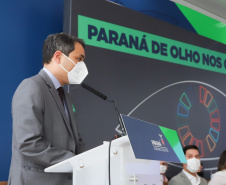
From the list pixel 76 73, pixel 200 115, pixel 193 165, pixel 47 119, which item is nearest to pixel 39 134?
pixel 47 119

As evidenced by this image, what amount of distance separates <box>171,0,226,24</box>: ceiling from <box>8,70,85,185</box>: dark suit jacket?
3.82m

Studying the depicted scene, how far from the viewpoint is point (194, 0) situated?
5.27 metres

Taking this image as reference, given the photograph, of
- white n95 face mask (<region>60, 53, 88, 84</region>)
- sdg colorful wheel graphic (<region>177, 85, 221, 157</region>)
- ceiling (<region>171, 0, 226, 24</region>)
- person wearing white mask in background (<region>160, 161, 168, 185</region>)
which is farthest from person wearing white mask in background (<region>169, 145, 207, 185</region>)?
ceiling (<region>171, 0, 226, 24</region>)

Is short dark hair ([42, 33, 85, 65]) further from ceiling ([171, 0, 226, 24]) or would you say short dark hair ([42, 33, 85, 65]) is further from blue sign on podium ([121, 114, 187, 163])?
ceiling ([171, 0, 226, 24])

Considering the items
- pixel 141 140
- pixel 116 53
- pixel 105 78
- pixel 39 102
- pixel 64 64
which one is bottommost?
pixel 141 140

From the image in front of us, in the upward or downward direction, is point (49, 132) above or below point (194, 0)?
below

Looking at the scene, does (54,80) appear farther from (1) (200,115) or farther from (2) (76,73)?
(1) (200,115)

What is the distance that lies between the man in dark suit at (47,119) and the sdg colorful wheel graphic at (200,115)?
261 centimetres

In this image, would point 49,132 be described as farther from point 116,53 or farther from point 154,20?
point 154,20

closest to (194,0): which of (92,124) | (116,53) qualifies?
(116,53)

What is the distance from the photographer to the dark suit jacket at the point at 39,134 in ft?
5.02

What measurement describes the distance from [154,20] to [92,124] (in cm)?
174

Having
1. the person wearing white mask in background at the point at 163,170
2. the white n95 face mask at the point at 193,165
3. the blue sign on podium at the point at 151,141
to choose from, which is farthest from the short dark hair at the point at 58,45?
the white n95 face mask at the point at 193,165

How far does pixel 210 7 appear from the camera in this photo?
5590mm
